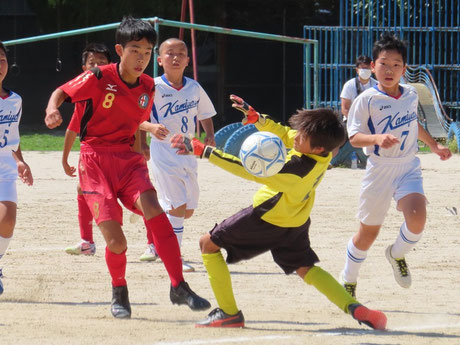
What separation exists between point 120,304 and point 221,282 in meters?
0.71

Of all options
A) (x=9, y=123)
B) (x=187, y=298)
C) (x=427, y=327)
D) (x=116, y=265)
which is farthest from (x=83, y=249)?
(x=427, y=327)

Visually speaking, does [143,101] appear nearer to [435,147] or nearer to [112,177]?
[112,177]

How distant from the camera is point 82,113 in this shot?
6125 millimetres

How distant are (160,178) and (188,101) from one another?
0.70m

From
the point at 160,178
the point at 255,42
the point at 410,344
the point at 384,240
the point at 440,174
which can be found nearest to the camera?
the point at 410,344

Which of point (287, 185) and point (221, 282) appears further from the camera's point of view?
point (221, 282)

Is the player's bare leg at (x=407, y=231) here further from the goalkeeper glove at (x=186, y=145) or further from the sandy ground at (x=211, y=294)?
the goalkeeper glove at (x=186, y=145)

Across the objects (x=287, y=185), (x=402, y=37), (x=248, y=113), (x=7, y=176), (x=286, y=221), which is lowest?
(x=286, y=221)

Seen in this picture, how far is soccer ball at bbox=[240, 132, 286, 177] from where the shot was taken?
5105mm

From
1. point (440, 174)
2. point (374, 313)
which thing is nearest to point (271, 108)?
point (440, 174)

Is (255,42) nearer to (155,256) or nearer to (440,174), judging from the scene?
(440,174)

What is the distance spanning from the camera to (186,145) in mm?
5238

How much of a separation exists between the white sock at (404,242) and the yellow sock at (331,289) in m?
1.18

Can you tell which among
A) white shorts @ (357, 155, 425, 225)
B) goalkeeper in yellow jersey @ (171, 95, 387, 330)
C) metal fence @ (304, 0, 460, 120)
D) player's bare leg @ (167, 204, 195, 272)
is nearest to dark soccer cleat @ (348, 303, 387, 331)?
goalkeeper in yellow jersey @ (171, 95, 387, 330)
